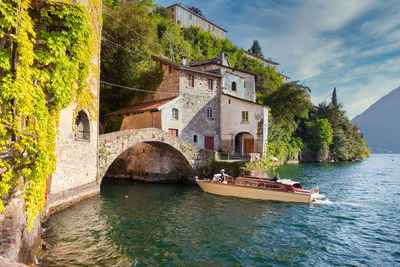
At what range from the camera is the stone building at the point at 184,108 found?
83.3ft

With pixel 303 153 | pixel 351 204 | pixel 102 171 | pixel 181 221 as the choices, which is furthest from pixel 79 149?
pixel 303 153

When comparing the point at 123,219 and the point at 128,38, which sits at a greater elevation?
the point at 128,38

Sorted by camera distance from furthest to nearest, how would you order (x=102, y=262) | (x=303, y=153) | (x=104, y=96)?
1. (x=303, y=153)
2. (x=104, y=96)
3. (x=102, y=262)

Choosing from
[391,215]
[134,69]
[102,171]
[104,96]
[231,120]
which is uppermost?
[134,69]

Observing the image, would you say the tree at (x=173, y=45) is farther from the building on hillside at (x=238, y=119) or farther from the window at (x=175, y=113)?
the window at (x=175, y=113)

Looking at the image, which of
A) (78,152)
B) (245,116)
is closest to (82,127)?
(78,152)

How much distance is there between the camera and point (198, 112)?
28.0 m

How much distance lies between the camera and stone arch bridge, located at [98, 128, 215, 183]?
16.4 metres

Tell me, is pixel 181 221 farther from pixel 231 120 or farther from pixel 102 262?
pixel 231 120

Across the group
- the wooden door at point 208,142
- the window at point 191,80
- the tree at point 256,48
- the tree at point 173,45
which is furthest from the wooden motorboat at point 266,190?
the tree at point 256,48

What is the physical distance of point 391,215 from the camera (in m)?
14.3

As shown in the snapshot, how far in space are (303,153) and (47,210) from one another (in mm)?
54256

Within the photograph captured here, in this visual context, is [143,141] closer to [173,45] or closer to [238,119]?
[238,119]

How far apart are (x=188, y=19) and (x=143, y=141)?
2898 inches
